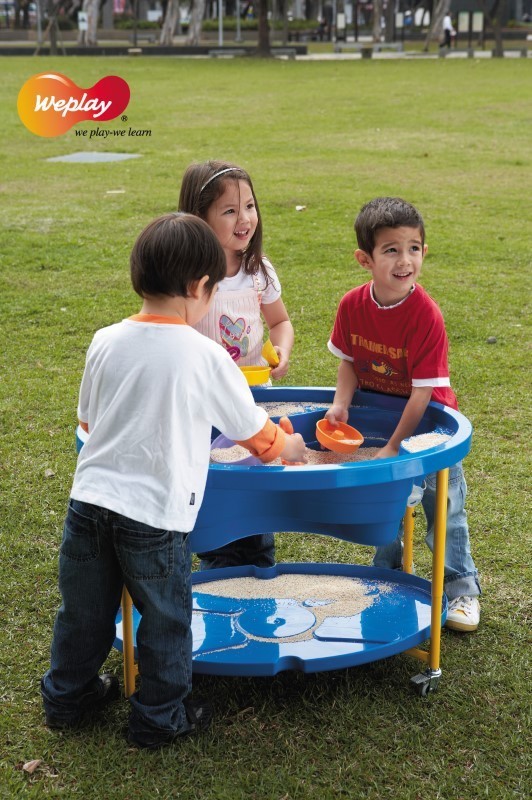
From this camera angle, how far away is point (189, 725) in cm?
236

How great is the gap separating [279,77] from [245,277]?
22.8m

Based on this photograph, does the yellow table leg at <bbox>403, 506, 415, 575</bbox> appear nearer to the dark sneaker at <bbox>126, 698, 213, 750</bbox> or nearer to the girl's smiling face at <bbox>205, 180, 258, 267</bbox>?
the dark sneaker at <bbox>126, 698, 213, 750</bbox>

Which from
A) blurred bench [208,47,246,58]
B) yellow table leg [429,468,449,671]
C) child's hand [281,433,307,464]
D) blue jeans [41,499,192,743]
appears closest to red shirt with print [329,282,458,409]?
yellow table leg [429,468,449,671]

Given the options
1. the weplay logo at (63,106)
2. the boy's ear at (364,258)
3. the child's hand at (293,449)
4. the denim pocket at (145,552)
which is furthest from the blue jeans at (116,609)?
the weplay logo at (63,106)

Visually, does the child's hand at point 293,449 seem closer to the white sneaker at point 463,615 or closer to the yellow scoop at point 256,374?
the yellow scoop at point 256,374

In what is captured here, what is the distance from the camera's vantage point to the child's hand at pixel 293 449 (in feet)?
7.62

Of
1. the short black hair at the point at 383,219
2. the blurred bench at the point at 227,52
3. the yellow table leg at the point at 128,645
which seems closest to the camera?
the yellow table leg at the point at 128,645

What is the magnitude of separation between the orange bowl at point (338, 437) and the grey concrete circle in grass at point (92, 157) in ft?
29.9

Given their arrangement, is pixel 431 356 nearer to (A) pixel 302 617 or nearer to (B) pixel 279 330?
(B) pixel 279 330

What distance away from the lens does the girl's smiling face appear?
2.82 m

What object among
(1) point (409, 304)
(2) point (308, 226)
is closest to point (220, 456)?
(1) point (409, 304)

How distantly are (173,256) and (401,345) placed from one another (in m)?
0.80

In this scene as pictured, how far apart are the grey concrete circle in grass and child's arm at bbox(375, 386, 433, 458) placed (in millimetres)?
9306

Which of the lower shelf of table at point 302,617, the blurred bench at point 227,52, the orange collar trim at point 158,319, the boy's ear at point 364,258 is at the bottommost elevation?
the lower shelf of table at point 302,617
